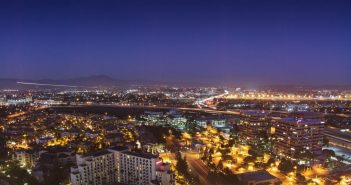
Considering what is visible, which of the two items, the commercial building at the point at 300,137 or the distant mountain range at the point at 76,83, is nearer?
the commercial building at the point at 300,137

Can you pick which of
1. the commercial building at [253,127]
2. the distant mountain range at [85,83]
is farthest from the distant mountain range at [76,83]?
the commercial building at [253,127]

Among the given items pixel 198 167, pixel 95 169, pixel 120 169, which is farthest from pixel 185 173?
pixel 95 169

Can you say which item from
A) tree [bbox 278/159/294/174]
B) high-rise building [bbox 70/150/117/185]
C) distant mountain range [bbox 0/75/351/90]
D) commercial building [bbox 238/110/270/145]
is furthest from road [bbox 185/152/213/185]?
distant mountain range [bbox 0/75/351/90]

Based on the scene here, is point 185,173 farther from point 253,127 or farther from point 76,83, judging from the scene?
point 76,83

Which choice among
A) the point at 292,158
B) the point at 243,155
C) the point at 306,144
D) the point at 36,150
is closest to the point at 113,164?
the point at 36,150

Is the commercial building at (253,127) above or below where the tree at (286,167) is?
above

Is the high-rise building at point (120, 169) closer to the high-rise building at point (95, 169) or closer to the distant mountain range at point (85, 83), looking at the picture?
the high-rise building at point (95, 169)

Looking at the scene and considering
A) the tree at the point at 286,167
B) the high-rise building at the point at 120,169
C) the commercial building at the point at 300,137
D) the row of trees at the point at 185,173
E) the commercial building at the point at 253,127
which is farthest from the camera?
the commercial building at the point at 253,127

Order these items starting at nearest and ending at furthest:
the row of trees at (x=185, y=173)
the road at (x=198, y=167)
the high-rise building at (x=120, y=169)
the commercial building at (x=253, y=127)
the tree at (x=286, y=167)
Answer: the high-rise building at (x=120, y=169)
the row of trees at (x=185, y=173)
the road at (x=198, y=167)
the tree at (x=286, y=167)
the commercial building at (x=253, y=127)

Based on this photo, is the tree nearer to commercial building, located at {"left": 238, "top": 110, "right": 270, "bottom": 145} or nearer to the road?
the road

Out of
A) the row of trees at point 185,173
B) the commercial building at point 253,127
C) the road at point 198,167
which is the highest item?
the commercial building at point 253,127
